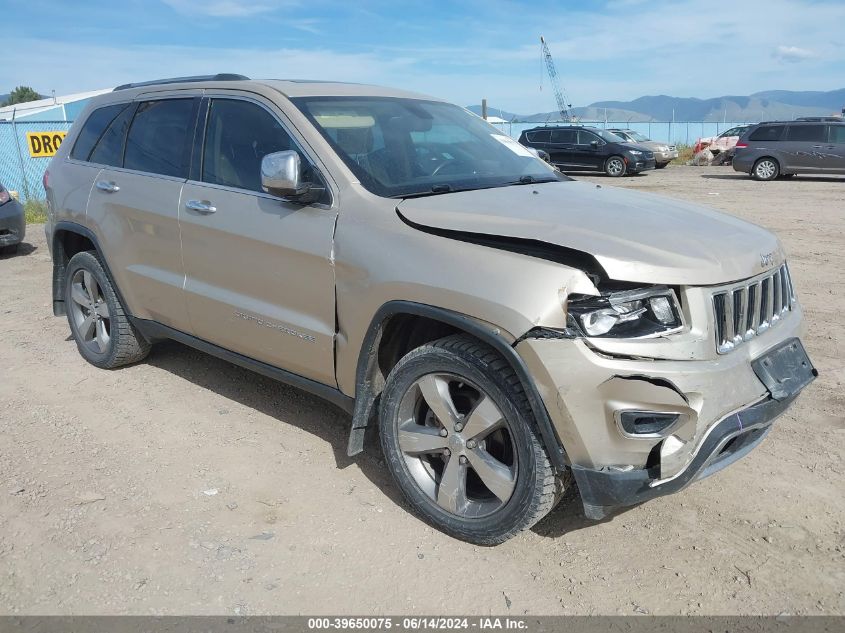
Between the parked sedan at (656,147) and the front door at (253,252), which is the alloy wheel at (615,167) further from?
the front door at (253,252)

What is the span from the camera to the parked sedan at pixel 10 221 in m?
9.63

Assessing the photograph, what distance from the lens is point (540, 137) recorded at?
2591 cm

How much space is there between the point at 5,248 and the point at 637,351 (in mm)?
10353

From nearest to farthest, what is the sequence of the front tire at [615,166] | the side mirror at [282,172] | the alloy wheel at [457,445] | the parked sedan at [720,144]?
the alloy wheel at [457,445] → the side mirror at [282,172] → the front tire at [615,166] → the parked sedan at [720,144]

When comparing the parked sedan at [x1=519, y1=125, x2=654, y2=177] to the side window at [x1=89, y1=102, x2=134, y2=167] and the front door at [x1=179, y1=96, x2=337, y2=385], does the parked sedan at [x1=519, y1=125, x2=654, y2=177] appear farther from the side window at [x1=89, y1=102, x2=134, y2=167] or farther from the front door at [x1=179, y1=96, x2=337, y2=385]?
the front door at [x1=179, y1=96, x2=337, y2=385]

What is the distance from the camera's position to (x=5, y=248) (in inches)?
412

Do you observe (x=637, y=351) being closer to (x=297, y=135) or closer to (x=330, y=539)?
(x=330, y=539)

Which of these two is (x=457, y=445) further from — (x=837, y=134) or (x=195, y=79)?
(x=837, y=134)

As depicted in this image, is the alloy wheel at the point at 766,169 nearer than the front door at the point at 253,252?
No

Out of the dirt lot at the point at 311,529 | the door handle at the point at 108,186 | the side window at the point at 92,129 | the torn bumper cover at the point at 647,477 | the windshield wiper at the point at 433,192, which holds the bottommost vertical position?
the dirt lot at the point at 311,529

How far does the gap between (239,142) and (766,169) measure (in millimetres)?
21085

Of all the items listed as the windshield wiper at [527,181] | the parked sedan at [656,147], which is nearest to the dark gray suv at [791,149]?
the parked sedan at [656,147]

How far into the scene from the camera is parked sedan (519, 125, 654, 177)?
24156 mm

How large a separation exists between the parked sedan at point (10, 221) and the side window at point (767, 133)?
766 inches
